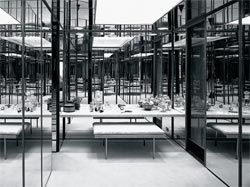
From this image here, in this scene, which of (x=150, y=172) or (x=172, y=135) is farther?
(x=172, y=135)

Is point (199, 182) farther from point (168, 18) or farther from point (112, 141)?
point (168, 18)

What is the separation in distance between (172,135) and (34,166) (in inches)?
167

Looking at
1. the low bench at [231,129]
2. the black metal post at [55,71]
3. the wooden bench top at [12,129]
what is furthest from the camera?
the black metal post at [55,71]

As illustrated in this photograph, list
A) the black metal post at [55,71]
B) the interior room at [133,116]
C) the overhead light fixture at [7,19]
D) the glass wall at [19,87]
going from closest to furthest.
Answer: the glass wall at [19,87] < the interior room at [133,116] < the overhead light fixture at [7,19] < the black metal post at [55,71]

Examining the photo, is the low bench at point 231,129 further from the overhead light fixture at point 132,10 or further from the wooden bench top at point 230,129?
the overhead light fixture at point 132,10

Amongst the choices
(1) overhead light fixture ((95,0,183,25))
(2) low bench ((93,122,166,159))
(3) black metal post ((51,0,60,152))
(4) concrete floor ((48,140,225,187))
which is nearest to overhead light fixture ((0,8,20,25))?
(1) overhead light fixture ((95,0,183,25))

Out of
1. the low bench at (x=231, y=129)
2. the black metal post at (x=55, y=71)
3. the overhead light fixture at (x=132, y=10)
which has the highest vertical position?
the overhead light fixture at (x=132, y=10)

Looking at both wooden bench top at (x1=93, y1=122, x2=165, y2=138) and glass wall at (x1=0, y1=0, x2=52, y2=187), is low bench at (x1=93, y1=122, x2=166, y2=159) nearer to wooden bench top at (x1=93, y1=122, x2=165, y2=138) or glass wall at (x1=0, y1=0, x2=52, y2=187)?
wooden bench top at (x1=93, y1=122, x2=165, y2=138)

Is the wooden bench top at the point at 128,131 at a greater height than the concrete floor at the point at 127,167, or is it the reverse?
the wooden bench top at the point at 128,131

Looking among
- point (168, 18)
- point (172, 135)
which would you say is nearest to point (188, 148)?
point (172, 135)

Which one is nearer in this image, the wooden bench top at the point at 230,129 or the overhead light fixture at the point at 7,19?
the wooden bench top at the point at 230,129

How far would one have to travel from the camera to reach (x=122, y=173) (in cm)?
562

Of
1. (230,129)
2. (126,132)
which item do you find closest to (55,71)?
(126,132)

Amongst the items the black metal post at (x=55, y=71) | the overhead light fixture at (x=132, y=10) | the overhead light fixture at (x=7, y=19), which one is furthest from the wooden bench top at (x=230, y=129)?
the overhead light fixture at (x=7, y=19)
